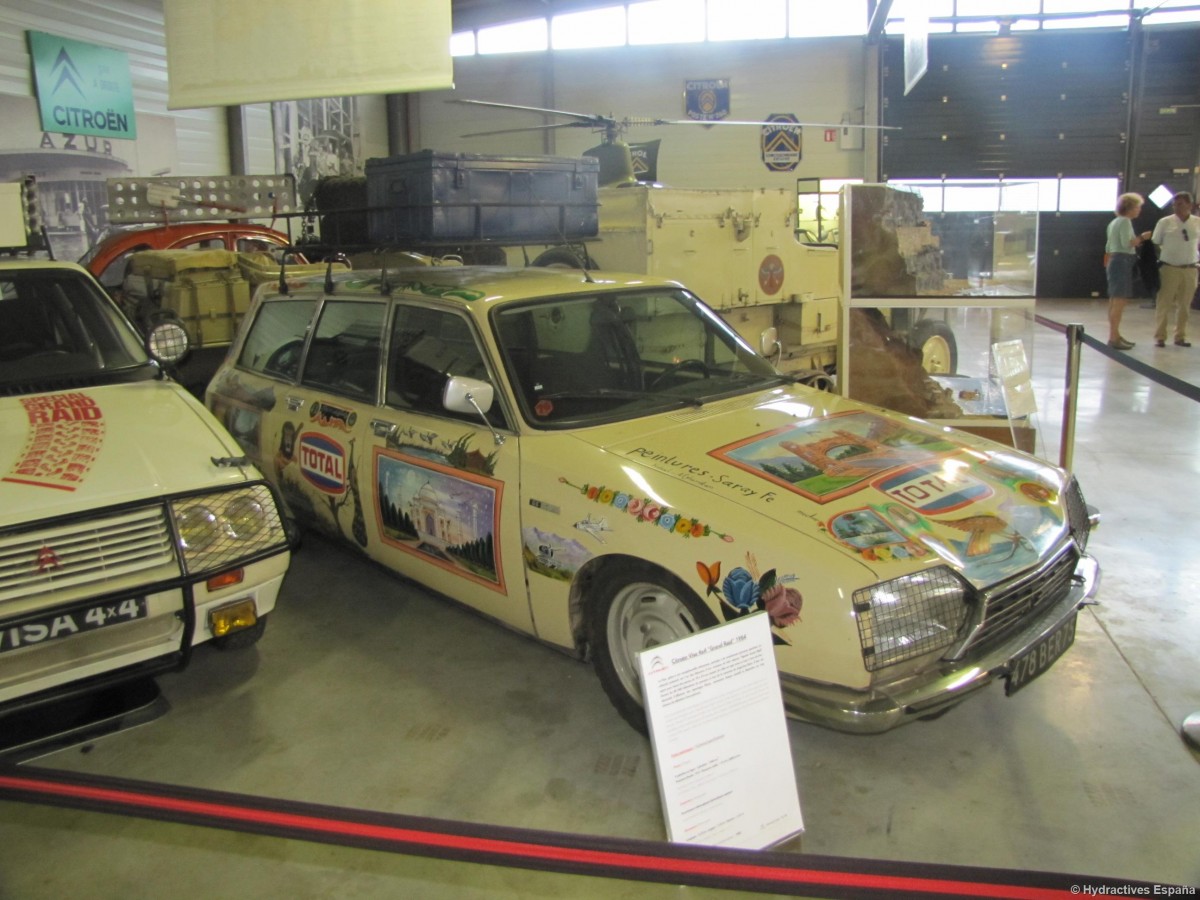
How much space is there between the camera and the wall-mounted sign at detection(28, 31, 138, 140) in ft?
36.6

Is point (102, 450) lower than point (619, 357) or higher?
lower

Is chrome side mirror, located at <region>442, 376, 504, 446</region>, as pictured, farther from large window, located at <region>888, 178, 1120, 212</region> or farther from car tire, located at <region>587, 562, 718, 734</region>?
large window, located at <region>888, 178, 1120, 212</region>

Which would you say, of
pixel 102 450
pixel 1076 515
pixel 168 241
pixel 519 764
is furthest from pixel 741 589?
pixel 168 241

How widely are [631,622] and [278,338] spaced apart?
2772 mm

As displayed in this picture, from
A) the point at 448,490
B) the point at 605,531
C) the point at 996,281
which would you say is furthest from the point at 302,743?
the point at 996,281

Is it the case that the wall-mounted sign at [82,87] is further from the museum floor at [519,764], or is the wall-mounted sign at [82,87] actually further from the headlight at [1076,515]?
the headlight at [1076,515]

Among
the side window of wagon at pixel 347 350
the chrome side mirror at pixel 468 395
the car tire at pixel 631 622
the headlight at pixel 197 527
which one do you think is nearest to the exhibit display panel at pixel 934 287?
the side window of wagon at pixel 347 350

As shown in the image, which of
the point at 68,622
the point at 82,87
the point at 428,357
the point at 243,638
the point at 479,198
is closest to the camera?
the point at 68,622

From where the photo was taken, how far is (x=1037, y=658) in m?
2.89

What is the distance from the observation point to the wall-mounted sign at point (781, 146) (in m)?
19.1

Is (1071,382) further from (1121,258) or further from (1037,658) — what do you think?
(1121,258)

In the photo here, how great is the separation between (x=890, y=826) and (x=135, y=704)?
2688 millimetres

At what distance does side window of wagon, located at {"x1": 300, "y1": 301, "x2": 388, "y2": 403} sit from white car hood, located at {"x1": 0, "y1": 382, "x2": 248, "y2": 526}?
65 centimetres

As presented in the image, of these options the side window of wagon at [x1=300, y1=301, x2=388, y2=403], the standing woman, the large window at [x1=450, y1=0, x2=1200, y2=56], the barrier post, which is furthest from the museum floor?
the large window at [x1=450, y1=0, x2=1200, y2=56]
